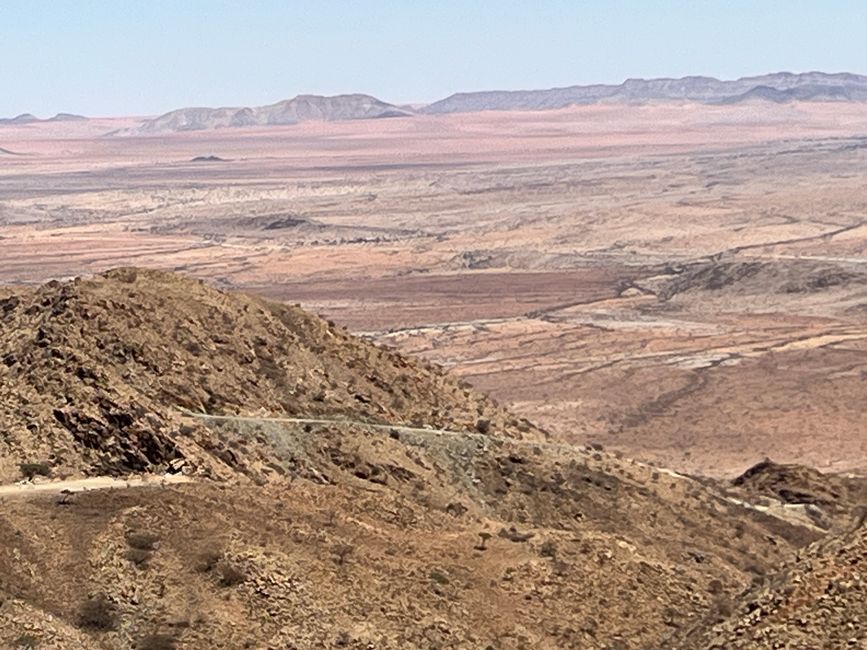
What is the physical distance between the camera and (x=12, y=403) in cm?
2509

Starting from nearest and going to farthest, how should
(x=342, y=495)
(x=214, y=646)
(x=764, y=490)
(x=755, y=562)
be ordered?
1. (x=214, y=646)
2. (x=342, y=495)
3. (x=755, y=562)
4. (x=764, y=490)

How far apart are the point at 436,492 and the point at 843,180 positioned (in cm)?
15275

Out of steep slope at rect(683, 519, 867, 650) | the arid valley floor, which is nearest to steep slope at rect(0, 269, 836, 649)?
the arid valley floor

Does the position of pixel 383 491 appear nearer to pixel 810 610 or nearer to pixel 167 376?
pixel 167 376

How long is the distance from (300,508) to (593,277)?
82355 millimetres

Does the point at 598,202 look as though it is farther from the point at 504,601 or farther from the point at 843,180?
the point at 504,601

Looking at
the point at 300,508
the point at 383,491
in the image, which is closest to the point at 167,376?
the point at 383,491

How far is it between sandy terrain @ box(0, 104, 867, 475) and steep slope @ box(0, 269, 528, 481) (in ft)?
51.7

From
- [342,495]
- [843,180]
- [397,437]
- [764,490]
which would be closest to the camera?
[342,495]

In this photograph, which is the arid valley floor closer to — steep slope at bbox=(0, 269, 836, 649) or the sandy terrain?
steep slope at bbox=(0, 269, 836, 649)

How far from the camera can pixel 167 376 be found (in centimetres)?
2991

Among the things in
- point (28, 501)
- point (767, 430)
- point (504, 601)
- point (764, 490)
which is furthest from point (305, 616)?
point (767, 430)

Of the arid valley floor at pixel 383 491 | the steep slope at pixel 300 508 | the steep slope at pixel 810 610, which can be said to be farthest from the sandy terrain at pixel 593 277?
the steep slope at pixel 810 610

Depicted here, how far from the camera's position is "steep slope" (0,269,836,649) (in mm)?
19047
